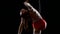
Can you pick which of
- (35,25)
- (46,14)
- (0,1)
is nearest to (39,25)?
(35,25)

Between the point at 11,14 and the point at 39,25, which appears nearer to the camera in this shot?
the point at 39,25

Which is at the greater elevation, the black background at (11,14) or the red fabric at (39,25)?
the black background at (11,14)

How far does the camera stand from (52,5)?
293cm

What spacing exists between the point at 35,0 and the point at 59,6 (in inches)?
13.0

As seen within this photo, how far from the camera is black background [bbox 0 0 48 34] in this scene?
2.89m

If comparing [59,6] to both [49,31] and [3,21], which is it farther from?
[3,21]

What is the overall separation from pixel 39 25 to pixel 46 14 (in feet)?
2.64

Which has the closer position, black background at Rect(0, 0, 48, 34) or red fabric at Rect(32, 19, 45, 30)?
red fabric at Rect(32, 19, 45, 30)

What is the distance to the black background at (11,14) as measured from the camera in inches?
114

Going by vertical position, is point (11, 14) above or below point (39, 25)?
above

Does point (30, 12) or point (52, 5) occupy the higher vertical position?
point (52, 5)

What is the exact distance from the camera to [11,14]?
2916 millimetres

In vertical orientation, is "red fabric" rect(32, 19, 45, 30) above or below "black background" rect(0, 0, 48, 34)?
below

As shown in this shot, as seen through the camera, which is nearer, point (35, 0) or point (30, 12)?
point (30, 12)
